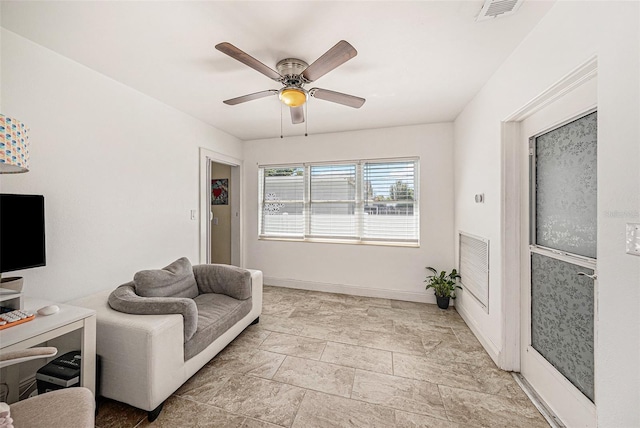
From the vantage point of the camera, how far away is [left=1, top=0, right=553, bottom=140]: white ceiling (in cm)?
148

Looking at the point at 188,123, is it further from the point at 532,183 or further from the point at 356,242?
the point at 532,183

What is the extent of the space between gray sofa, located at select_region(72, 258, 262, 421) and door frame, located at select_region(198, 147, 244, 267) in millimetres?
1209

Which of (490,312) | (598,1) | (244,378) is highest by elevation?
(598,1)

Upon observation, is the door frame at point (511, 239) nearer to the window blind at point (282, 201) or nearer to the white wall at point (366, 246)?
the white wall at point (366, 246)

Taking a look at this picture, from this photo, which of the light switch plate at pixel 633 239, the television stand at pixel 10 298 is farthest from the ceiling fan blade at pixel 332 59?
the television stand at pixel 10 298

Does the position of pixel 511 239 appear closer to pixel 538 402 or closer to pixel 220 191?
pixel 538 402

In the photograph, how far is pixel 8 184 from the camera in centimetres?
166

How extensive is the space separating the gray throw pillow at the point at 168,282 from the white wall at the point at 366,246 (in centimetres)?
182

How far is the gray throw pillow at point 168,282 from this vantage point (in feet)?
6.48

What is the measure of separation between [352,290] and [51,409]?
3273mm

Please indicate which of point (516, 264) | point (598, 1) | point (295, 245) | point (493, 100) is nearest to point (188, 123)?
point (295, 245)

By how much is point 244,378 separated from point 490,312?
2.24 meters

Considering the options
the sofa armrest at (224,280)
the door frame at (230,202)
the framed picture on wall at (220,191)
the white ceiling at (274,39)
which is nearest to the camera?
the white ceiling at (274,39)

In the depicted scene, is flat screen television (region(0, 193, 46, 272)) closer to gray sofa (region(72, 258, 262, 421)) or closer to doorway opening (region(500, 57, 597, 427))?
gray sofa (region(72, 258, 262, 421))
